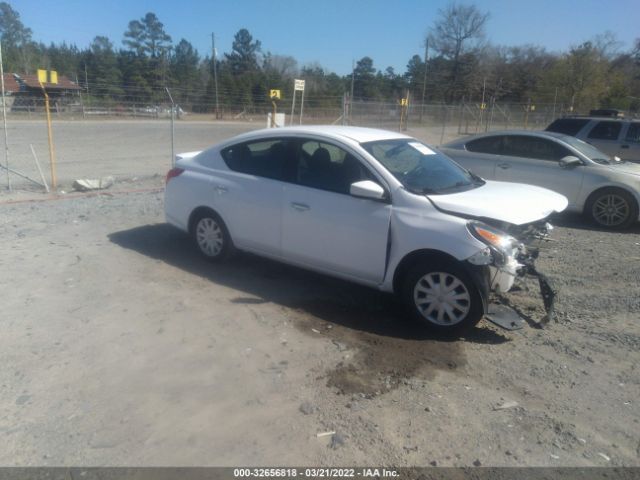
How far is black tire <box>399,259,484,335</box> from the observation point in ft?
14.5

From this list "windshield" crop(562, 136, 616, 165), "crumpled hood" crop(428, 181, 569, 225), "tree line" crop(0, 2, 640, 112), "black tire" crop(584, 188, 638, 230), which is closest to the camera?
"crumpled hood" crop(428, 181, 569, 225)

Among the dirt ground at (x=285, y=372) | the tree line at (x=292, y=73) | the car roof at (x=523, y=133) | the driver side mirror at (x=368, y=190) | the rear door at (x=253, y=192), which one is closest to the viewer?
the dirt ground at (x=285, y=372)

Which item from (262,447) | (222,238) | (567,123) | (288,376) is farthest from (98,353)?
(567,123)

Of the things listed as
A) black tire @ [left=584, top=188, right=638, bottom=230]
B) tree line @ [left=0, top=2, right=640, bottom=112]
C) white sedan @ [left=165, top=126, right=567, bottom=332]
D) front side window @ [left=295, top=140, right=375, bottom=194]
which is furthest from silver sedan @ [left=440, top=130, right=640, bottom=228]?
tree line @ [left=0, top=2, right=640, bottom=112]

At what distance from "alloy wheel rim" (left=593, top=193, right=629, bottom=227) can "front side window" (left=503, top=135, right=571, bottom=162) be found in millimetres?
989

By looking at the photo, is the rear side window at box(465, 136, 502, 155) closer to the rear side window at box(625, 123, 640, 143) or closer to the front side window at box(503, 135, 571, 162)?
the front side window at box(503, 135, 571, 162)

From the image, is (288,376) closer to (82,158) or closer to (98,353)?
(98,353)

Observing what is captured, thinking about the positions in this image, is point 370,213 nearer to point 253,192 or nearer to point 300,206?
point 300,206

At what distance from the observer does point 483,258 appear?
431 centimetres

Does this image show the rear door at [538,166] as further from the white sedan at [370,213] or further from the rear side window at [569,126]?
the rear side window at [569,126]

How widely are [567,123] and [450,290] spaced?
34.7ft

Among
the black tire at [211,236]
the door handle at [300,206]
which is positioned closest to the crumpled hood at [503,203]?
the door handle at [300,206]

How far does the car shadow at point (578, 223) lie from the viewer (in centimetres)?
859

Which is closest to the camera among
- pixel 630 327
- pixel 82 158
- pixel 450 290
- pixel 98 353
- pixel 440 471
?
pixel 440 471
